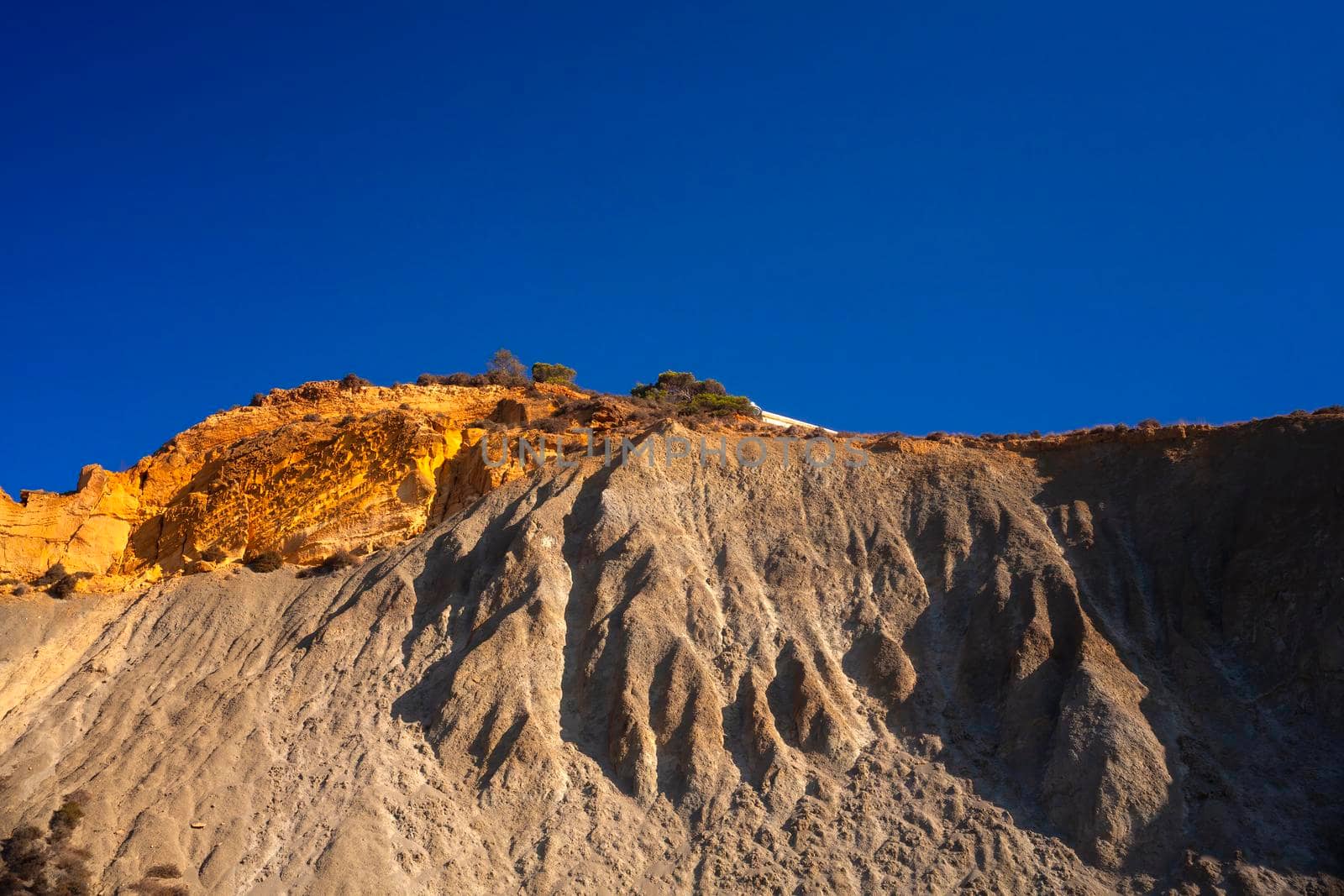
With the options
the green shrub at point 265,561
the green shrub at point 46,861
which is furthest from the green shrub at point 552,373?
the green shrub at point 46,861

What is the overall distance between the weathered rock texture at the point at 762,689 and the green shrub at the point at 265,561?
515 millimetres

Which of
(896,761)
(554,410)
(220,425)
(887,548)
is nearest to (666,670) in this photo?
(896,761)

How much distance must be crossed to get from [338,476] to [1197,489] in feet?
76.9

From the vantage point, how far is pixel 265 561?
33.3 m

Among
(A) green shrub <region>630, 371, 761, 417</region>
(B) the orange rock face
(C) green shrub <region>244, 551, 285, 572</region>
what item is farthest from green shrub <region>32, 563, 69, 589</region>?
(A) green shrub <region>630, 371, 761, 417</region>

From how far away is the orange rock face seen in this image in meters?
34.3

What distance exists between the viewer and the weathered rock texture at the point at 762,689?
22406 millimetres

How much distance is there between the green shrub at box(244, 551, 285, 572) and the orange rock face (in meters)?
0.32

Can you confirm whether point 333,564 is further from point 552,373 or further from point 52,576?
point 552,373

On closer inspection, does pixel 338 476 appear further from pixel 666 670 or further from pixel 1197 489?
pixel 1197 489

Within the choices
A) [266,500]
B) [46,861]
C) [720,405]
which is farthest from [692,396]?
[46,861]

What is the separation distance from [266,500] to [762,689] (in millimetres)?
17345

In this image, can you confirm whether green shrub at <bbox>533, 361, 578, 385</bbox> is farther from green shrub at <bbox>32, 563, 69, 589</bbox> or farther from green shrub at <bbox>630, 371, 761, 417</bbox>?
green shrub at <bbox>32, 563, 69, 589</bbox>

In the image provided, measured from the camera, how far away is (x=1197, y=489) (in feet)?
95.1
